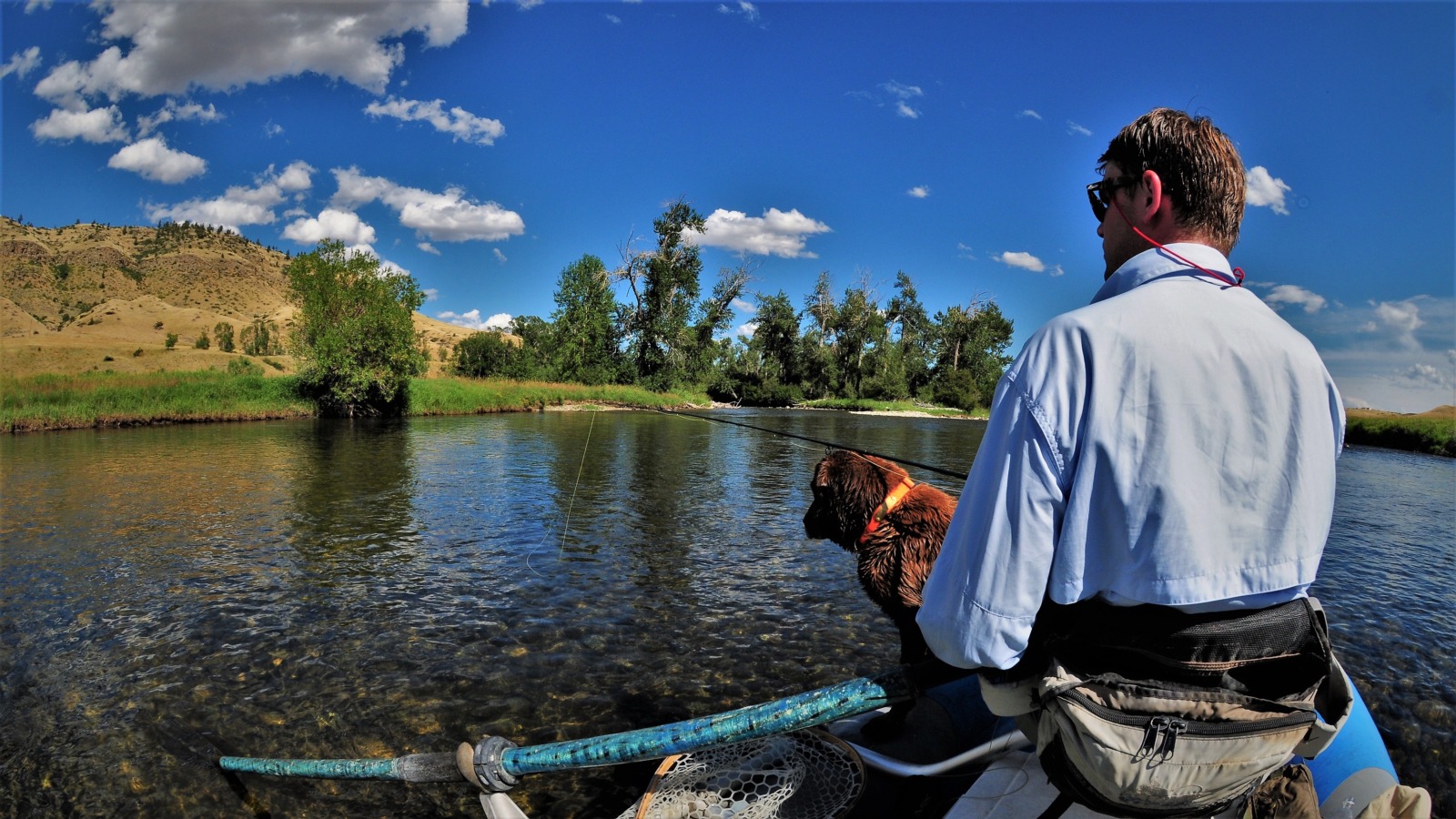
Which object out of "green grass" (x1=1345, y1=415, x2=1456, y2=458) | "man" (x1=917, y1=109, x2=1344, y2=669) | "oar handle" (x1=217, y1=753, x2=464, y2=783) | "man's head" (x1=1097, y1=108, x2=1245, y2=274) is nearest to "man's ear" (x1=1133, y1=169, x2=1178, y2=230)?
"man's head" (x1=1097, y1=108, x2=1245, y2=274)

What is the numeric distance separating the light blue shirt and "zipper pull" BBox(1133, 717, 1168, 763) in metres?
0.30

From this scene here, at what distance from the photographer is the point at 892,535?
4.52 metres

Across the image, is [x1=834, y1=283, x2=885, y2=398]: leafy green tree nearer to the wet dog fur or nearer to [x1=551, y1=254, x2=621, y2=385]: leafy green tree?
[x1=551, y1=254, x2=621, y2=385]: leafy green tree

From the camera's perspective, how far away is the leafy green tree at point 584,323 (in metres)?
65.2

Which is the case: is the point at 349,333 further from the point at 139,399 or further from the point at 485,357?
the point at 485,357

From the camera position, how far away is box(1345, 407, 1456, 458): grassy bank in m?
32.1

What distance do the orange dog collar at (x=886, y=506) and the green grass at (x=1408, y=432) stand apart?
35.1 meters

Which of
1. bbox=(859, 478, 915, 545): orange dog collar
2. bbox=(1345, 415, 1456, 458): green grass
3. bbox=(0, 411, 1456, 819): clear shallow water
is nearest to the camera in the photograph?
bbox=(859, 478, 915, 545): orange dog collar

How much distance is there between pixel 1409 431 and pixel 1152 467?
152 feet

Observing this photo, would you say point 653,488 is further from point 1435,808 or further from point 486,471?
point 1435,808

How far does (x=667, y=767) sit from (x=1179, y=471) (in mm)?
2483

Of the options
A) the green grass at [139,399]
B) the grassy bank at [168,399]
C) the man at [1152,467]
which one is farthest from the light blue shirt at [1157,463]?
the green grass at [139,399]

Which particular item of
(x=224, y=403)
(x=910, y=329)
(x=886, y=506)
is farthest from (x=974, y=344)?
(x=886, y=506)

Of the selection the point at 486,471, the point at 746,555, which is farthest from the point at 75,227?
the point at 746,555
